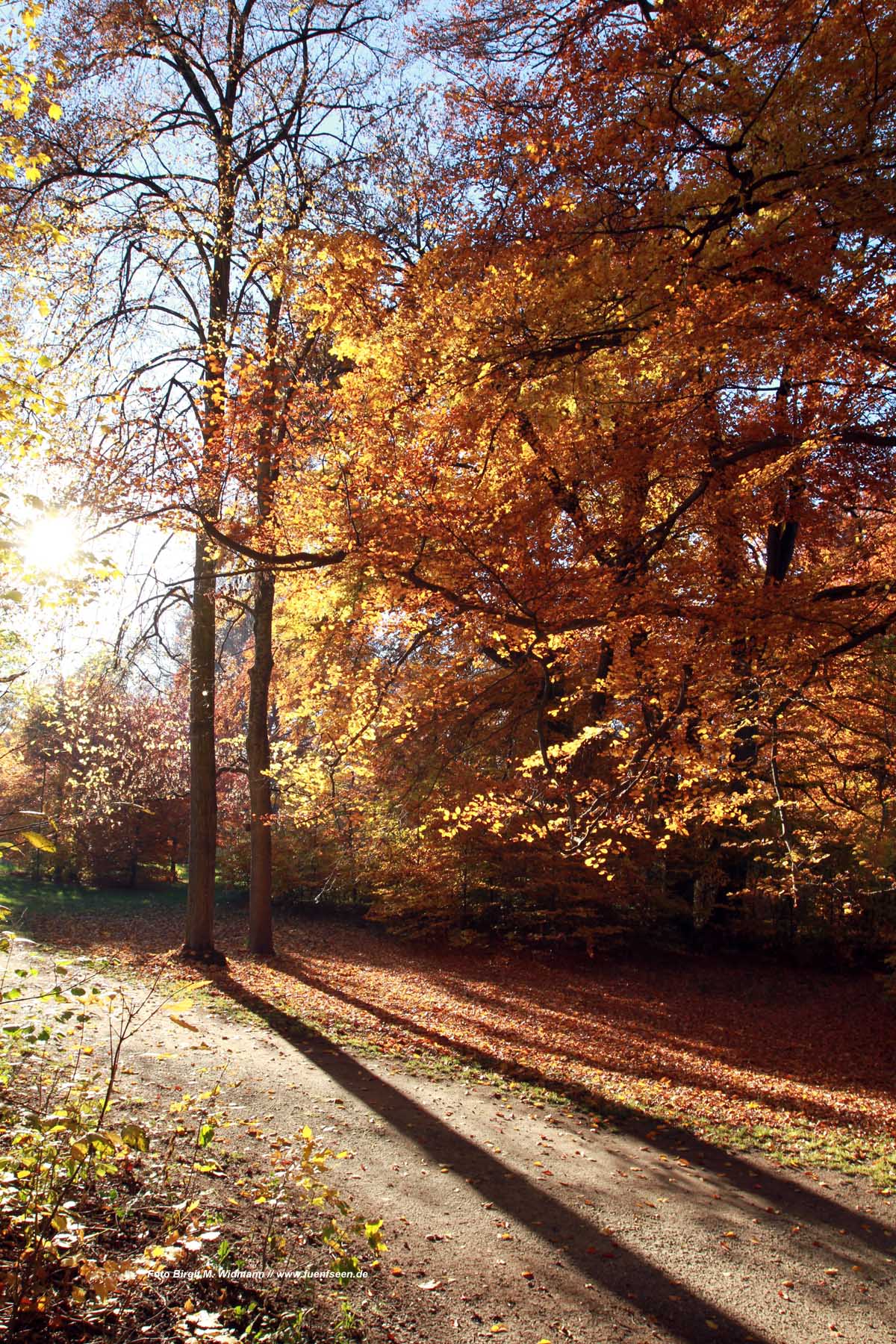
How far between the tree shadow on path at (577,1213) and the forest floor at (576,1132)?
2 cm

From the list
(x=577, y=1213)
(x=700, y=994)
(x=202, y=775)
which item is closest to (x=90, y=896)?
(x=202, y=775)

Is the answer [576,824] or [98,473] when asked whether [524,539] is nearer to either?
[576,824]

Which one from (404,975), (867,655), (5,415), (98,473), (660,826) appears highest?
(98,473)

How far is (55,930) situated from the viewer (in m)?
14.5

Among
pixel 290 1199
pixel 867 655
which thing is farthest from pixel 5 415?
pixel 867 655

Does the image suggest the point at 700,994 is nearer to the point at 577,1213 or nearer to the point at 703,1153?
the point at 703,1153

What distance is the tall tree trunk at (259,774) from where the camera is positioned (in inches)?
499

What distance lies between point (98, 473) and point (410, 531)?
4.09m

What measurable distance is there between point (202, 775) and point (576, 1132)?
751 centimetres

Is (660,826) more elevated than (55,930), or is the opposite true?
(660,826)

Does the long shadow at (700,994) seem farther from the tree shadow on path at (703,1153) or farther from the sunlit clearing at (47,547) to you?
the sunlit clearing at (47,547)

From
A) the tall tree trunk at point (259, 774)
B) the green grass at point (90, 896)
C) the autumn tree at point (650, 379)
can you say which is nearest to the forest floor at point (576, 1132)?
the tall tree trunk at point (259, 774)

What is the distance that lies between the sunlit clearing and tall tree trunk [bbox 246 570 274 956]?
7.78m

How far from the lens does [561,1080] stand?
7902 mm
